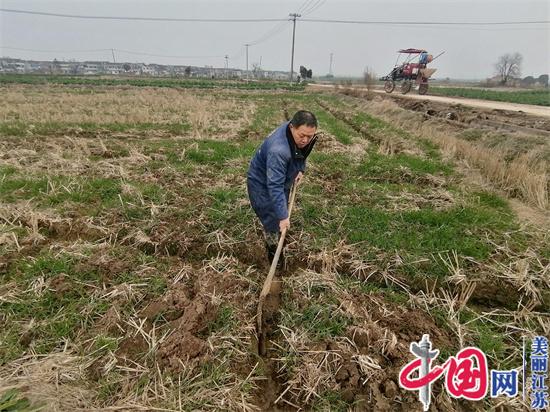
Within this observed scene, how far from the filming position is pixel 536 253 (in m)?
4.30

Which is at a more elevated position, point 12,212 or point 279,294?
point 12,212

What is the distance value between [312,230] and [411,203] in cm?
210

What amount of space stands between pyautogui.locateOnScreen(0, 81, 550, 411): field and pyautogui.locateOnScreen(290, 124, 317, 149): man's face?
1.61 m

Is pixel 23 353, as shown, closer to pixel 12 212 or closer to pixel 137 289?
pixel 137 289

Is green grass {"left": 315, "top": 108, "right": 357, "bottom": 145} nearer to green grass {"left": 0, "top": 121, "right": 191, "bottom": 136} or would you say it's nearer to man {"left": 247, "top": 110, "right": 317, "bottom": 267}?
green grass {"left": 0, "top": 121, "right": 191, "bottom": 136}

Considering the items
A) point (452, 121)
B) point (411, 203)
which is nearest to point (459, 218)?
point (411, 203)

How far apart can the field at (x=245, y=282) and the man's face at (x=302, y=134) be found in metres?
1.61

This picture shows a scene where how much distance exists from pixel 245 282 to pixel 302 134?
1.84 metres

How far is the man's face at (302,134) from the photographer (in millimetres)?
3162

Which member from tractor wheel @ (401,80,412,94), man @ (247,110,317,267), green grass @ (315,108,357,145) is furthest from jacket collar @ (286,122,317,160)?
tractor wheel @ (401,80,412,94)

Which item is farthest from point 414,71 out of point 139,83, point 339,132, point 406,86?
point 139,83

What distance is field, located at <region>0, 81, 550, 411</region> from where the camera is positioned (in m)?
2.65

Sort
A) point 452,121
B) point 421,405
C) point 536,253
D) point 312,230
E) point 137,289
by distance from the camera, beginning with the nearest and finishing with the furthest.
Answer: point 421,405
point 137,289
point 536,253
point 312,230
point 452,121

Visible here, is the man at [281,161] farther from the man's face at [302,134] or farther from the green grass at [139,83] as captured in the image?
the green grass at [139,83]
